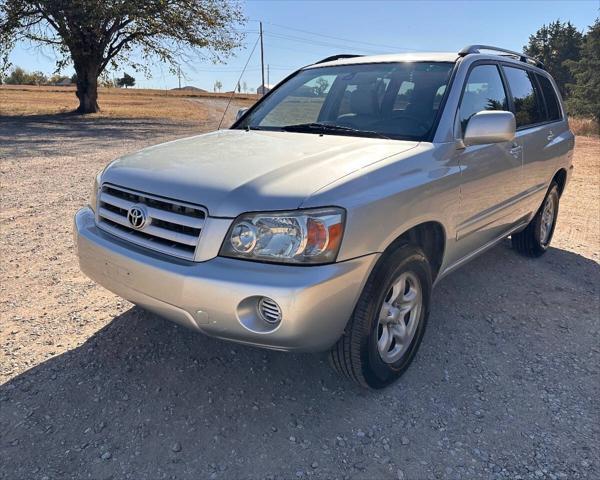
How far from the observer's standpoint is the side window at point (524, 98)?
4.11 metres

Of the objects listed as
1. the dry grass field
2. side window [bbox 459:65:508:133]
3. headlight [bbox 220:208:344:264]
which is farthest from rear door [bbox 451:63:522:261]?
the dry grass field

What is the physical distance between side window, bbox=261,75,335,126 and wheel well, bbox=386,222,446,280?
1.22m

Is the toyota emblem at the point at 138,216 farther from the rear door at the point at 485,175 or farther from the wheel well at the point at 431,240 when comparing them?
the rear door at the point at 485,175

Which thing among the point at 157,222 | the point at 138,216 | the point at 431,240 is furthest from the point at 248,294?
the point at 431,240

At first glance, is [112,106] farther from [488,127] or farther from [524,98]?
[488,127]

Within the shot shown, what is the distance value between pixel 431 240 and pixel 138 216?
1728 millimetres

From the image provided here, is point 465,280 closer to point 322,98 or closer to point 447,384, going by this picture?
point 447,384

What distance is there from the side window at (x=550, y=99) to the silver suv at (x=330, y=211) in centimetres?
106

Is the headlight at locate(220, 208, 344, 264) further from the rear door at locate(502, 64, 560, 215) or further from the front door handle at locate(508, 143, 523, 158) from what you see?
the rear door at locate(502, 64, 560, 215)

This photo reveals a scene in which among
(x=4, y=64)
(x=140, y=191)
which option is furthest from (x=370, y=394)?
(x=4, y=64)

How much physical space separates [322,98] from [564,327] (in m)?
2.48

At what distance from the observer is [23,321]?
3.36 meters

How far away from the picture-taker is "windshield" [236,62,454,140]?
3240 millimetres

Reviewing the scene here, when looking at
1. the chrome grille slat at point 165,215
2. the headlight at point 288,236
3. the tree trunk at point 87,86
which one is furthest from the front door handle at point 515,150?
the tree trunk at point 87,86
